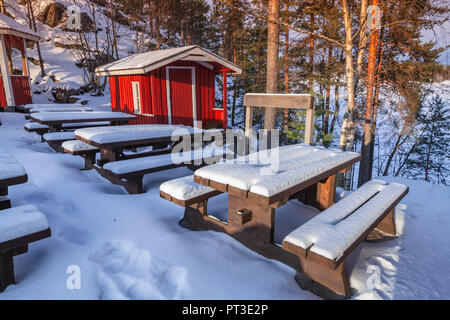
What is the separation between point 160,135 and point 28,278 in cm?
335

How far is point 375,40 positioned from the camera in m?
11.3

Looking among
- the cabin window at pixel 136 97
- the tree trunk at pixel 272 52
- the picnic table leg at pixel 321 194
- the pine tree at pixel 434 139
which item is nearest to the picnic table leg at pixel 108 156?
the picnic table leg at pixel 321 194

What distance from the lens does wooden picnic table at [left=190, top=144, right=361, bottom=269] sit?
2.65 meters

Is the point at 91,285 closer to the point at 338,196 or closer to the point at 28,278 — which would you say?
the point at 28,278

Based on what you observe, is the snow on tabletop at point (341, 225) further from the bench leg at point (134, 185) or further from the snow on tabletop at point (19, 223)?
the bench leg at point (134, 185)

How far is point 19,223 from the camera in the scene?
7.95 feet

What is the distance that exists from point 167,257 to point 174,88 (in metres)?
8.81

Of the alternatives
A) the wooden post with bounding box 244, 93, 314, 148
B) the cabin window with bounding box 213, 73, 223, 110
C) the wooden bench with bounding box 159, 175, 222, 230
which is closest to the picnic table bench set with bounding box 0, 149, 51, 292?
the wooden bench with bounding box 159, 175, 222, 230

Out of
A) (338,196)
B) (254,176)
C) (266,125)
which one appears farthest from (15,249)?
(266,125)

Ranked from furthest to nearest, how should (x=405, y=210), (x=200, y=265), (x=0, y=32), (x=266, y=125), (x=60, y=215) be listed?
(x=0, y=32), (x=266, y=125), (x=405, y=210), (x=60, y=215), (x=200, y=265)

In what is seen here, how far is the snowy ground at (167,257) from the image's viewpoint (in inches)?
97.0

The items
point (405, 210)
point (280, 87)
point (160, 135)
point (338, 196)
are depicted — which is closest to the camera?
point (405, 210)

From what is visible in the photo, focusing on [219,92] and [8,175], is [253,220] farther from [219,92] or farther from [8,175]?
[219,92]

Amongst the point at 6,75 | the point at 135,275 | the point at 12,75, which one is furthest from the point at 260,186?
the point at 12,75
